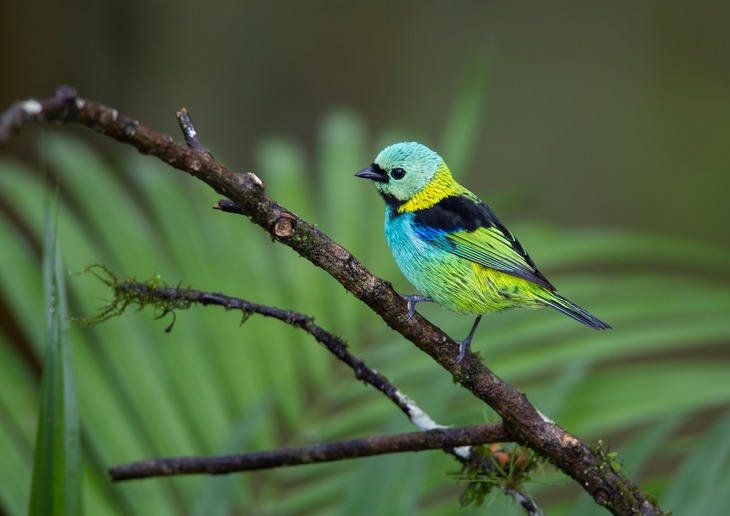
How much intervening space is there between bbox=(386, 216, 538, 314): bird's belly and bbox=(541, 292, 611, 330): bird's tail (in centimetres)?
5

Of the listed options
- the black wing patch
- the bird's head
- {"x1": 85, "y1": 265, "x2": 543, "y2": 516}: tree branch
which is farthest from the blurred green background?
the bird's head

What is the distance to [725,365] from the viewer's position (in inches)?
104

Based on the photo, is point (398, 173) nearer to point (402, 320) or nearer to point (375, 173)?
point (375, 173)

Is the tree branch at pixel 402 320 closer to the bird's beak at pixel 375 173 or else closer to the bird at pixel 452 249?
the bird at pixel 452 249

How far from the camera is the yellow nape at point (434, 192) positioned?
73.9 inches

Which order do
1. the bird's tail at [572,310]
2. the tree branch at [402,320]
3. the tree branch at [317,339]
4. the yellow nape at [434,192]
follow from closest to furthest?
1. the tree branch at [402,320]
2. the tree branch at [317,339]
3. the bird's tail at [572,310]
4. the yellow nape at [434,192]

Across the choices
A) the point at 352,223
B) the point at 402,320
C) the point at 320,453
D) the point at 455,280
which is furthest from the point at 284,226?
the point at 352,223

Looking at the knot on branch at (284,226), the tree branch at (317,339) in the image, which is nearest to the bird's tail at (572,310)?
the tree branch at (317,339)

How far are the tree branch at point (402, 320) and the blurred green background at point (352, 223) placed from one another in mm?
178

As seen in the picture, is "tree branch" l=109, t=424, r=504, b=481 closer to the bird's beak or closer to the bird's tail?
the bird's tail

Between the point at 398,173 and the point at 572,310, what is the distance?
494 mm

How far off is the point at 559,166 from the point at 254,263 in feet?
13.9

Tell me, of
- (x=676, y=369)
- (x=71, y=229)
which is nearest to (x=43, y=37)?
(x=71, y=229)

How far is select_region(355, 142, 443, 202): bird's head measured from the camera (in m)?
1.80
